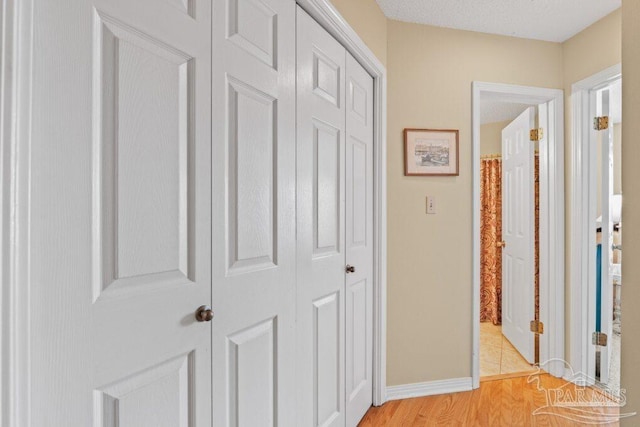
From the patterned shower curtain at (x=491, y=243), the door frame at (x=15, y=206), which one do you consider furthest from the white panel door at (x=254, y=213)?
the patterned shower curtain at (x=491, y=243)

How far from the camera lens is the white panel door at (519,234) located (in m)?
2.98

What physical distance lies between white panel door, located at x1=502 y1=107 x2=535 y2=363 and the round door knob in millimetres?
2733

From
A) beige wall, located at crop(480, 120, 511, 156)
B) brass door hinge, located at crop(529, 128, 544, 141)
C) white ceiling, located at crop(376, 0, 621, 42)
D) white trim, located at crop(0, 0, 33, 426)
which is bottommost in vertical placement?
white trim, located at crop(0, 0, 33, 426)

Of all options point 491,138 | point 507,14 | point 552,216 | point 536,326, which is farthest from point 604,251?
point 491,138

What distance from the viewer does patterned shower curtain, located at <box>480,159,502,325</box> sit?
4379 mm

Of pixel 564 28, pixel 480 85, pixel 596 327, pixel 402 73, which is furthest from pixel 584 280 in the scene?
pixel 402 73

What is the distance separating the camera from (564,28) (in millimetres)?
2600

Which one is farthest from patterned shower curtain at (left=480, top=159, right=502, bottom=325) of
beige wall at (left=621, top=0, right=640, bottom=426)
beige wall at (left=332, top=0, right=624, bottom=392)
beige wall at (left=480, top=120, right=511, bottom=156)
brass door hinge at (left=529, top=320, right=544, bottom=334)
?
beige wall at (left=621, top=0, right=640, bottom=426)

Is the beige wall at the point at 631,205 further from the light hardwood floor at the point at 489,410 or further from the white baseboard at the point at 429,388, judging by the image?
the white baseboard at the point at 429,388

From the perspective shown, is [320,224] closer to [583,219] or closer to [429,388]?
[429,388]

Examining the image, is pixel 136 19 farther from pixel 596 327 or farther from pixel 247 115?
pixel 596 327

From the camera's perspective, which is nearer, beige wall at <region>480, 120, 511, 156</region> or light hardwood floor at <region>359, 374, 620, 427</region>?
light hardwood floor at <region>359, 374, 620, 427</region>

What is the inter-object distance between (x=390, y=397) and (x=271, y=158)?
1.87 meters

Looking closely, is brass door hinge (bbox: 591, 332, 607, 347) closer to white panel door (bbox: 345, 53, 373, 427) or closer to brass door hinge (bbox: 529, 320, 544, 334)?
brass door hinge (bbox: 529, 320, 544, 334)
